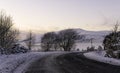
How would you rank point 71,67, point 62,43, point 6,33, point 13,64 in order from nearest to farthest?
point 71,67 < point 13,64 < point 6,33 < point 62,43

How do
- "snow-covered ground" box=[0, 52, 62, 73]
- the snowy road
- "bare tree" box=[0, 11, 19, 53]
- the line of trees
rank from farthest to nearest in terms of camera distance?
the line of trees < "bare tree" box=[0, 11, 19, 53] < "snow-covered ground" box=[0, 52, 62, 73] < the snowy road

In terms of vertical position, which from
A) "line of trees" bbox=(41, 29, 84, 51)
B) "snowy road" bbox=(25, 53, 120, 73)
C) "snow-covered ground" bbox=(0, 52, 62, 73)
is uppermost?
"line of trees" bbox=(41, 29, 84, 51)

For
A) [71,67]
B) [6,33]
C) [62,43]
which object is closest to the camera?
[71,67]

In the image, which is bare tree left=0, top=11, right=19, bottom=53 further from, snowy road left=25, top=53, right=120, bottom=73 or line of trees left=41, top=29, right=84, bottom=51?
line of trees left=41, top=29, right=84, bottom=51

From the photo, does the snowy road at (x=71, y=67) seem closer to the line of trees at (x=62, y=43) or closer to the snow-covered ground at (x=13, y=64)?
the snow-covered ground at (x=13, y=64)

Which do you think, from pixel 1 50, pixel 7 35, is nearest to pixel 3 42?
pixel 7 35

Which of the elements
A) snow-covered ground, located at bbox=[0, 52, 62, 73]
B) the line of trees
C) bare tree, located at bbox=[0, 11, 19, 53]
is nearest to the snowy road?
snow-covered ground, located at bbox=[0, 52, 62, 73]

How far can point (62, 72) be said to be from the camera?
1672cm

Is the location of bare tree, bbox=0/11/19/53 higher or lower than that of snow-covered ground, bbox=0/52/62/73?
higher

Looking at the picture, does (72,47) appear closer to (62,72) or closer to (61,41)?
(61,41)

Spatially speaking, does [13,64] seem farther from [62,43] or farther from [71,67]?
[62,43]

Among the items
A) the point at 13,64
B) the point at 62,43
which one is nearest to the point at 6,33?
the point at 13,64

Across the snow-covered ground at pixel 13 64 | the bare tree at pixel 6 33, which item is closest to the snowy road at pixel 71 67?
the snow-covered ground at pixel 13 64

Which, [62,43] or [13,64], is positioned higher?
[62,43]
